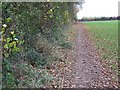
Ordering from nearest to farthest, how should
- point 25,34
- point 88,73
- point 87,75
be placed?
1. point 25,34
2. point 87,75
3. point 88,73

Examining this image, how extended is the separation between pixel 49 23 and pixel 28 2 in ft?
9.29

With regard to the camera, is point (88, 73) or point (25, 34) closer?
point (25, 34)

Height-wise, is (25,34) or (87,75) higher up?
(25,34)

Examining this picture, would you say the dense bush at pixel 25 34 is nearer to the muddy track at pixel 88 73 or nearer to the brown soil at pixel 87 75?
the brown soil at pixel 87 75

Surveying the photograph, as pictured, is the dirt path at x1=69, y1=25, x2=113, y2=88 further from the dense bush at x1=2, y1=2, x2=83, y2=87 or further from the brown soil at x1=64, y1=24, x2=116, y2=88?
the dense bush at x1=2, y1=2, x2=83, y2=87

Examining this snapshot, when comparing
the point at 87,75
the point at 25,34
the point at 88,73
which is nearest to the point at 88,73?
the point at 88,73

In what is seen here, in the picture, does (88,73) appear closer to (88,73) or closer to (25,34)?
(88,73)

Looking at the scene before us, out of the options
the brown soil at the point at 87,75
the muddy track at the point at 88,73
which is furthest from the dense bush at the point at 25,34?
the muddy track at the point at 88,73

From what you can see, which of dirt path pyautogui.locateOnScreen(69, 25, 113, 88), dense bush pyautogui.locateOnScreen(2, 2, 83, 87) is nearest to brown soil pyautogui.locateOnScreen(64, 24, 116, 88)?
dirt path pyautogui.locateOnScreen(69, 25, 113, 88)

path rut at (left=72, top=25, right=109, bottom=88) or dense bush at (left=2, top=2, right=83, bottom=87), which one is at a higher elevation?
dense bush at (left=2, top=2, right=83, bottom=87)

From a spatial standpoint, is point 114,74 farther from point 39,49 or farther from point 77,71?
point 39,49

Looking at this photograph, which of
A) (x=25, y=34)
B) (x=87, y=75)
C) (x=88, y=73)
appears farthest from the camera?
(x=88, y=73)

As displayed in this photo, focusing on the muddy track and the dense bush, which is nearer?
the dense bush

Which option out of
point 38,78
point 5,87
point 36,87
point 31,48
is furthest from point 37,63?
point 5,87
